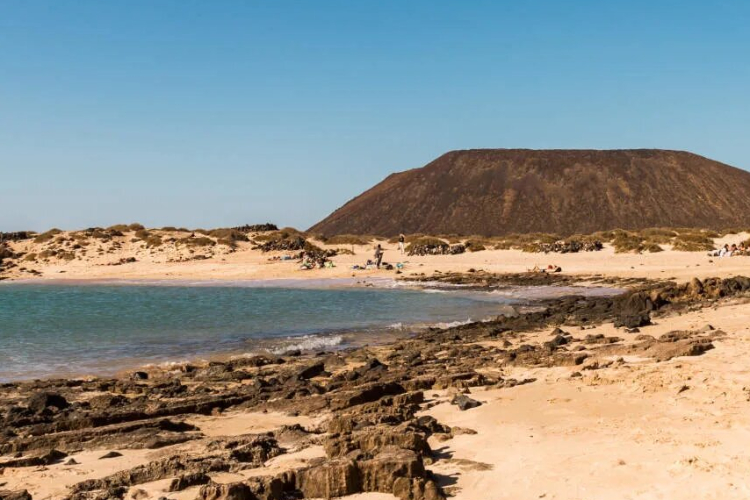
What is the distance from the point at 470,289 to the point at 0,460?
23.7 metres

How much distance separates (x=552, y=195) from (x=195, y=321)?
213 feet

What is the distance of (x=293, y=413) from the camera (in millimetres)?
8672

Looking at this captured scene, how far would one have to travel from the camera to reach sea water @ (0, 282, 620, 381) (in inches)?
605

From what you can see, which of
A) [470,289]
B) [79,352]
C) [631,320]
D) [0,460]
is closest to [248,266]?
[470,289]

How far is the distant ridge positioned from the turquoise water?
48.6 m

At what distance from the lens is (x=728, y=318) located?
44.4 ft

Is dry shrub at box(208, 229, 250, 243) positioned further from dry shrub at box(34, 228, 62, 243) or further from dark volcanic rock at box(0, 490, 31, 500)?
dark volcanic rock at box(0, 490, 31, 500)

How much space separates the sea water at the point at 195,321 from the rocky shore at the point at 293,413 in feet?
6.96

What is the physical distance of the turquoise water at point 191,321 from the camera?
50.5 ft

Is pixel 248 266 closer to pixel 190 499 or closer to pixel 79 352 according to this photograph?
pixel 79 352

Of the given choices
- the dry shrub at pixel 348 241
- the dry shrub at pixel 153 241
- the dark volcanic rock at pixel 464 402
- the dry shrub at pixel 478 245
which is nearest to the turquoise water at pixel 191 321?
the dark volcanic rock at pixel 464 402

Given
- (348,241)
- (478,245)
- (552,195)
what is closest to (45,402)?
(478,245)

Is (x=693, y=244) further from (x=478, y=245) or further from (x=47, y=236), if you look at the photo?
(x=47, y=236)

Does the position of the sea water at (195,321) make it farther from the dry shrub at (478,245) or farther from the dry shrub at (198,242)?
the dry shrub at (478,245)
